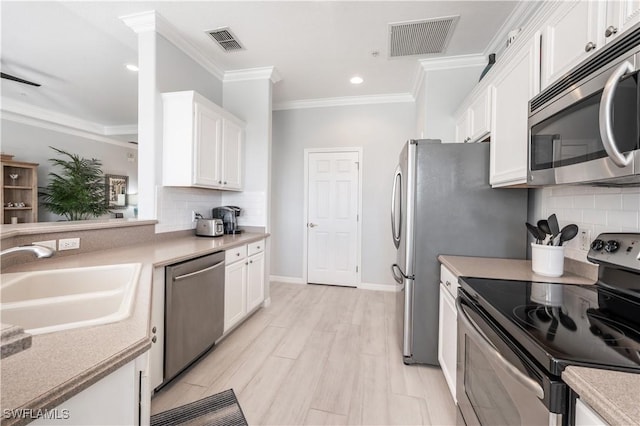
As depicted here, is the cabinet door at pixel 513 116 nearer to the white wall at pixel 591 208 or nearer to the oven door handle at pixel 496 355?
the white wall at pixel 591 208

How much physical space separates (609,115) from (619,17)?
48 centimetres

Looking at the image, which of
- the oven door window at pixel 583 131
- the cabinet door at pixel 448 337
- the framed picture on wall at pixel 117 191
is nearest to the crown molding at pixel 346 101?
the oven door window at pixel 583 131

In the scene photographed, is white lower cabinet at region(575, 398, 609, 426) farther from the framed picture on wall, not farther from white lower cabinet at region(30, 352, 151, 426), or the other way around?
the framed picture on wall

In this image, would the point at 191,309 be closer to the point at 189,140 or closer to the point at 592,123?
the point at 189,140

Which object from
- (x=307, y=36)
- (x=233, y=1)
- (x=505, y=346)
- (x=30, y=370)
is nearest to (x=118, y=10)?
(x=233, y=1)

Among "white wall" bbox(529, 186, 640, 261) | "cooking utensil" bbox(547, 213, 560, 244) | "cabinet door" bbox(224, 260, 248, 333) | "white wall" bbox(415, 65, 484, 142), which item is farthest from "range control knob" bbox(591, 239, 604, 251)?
"cabinet door" bbox(224, 260, 248, 333)

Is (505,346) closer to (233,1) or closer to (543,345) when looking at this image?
(543,345)

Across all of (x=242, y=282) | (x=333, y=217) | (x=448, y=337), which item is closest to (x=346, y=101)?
(x=333, y=217)

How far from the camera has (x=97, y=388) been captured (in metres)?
0.59

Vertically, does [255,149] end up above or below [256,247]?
above

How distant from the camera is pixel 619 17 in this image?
983mm

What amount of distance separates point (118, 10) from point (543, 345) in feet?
11.2

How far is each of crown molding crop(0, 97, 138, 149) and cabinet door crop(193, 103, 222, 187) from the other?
451 cm

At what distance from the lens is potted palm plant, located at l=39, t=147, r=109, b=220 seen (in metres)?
4.90
